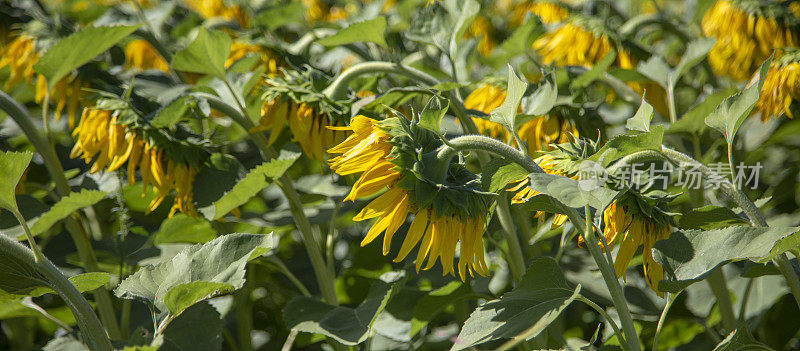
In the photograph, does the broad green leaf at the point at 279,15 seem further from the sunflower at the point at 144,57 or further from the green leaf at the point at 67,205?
the green leaf at the point at 67,205

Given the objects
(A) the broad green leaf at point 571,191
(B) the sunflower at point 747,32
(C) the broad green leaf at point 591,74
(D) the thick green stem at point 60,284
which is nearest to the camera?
(A) the broad green leaf at point 571,191

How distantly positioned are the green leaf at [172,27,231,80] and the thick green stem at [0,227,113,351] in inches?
14.6

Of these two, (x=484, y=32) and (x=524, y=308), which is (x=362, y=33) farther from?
(x=484, y=32)

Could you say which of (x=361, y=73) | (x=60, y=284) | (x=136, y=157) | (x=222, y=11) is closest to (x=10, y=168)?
(x=60, y=284)

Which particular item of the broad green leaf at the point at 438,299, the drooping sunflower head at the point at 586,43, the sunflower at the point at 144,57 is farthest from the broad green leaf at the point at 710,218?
the sunflower at the point at 144,57

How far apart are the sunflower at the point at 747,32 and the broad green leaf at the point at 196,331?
A: 1152mm

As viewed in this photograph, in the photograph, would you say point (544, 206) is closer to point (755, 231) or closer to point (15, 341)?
point (755, 231)

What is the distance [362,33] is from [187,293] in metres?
0.49

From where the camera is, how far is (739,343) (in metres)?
0.82

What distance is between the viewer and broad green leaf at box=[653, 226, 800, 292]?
2.35 ft

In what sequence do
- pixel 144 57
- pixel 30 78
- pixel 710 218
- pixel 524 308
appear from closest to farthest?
pixel 524 308
pixel 710 218
pixel 30 78
pixel 144 57

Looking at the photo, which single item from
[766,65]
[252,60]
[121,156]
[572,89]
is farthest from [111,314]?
[766,65]

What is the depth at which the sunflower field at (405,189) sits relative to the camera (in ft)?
2.45

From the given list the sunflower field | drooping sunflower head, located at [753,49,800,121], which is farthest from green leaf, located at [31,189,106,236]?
drooping sunflower head, located at [753,49,800,121]
